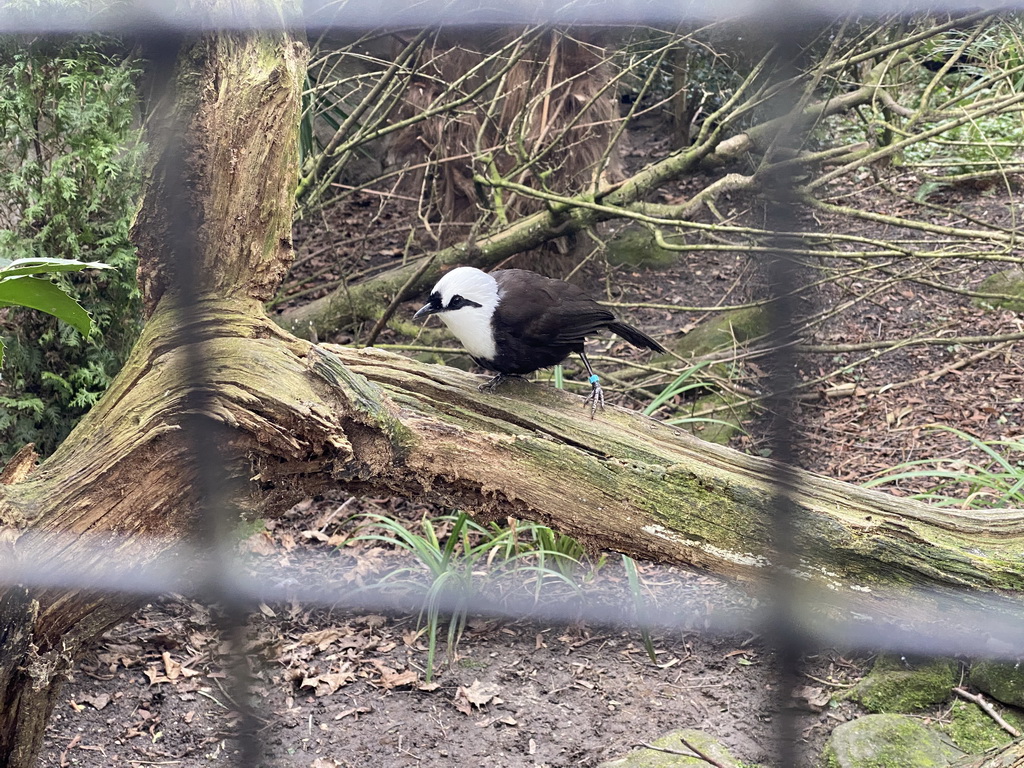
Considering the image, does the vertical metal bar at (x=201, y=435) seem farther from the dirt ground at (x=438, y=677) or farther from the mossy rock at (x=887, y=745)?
the mossy rock at (x=887, y=745)

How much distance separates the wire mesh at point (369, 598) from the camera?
0.88 metres

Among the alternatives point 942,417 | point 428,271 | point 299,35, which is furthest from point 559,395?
point 942,417

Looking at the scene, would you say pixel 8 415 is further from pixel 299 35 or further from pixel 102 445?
pixel 299 35

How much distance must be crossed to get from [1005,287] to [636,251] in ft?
5.17

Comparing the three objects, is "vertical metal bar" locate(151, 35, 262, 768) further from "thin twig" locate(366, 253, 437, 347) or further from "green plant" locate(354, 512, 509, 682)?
"thin twig" locate(366, 253, 437, 347)

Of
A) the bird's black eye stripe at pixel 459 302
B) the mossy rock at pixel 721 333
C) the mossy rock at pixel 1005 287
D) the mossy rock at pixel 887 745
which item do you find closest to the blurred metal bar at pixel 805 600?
the mossy rock at pixel 887 745

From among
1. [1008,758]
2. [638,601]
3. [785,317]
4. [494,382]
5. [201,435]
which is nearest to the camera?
[785,317]

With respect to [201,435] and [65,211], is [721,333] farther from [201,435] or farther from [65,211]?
[201,435]

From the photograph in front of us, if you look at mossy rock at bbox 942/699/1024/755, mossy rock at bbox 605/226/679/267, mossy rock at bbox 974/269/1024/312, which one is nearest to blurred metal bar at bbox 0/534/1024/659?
mossy rock at bbox 942/699/1024/755

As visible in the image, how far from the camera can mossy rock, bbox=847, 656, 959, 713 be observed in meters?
2.11

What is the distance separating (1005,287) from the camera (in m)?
3.73

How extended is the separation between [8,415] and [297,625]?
0.94 m

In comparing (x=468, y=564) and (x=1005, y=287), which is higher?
(x=1005, y=287)

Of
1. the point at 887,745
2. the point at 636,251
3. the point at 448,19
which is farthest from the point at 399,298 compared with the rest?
the point at 448,19
